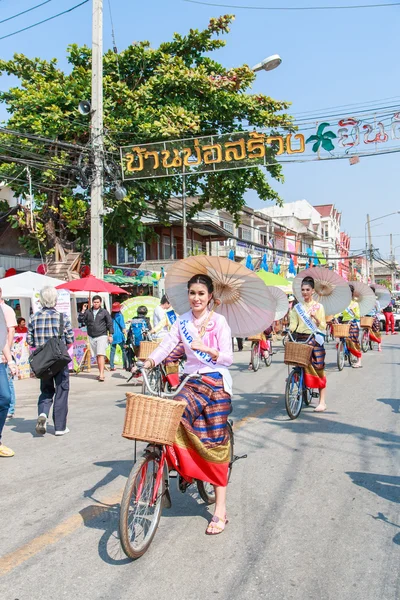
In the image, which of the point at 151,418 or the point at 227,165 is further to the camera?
the point at 227,165

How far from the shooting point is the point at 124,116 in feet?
62.6

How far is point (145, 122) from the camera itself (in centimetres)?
1856

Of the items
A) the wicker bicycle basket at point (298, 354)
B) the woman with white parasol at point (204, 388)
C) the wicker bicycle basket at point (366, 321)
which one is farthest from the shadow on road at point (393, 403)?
the wicker bicycle basket at point (366, 321)

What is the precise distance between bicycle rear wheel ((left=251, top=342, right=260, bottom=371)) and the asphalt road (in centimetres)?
597

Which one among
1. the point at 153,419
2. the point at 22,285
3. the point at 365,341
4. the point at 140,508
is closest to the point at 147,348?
the point at 140,508

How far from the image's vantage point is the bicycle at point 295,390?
7.85 m

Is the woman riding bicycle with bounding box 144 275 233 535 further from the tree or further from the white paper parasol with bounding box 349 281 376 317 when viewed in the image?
the tree

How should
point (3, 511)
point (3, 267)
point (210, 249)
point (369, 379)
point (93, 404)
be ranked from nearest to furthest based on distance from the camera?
point (3, 511)
point (93, 404)
point (369, 379)
point (3, 267)
point (210, 249)

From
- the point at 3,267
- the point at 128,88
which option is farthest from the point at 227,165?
the point at 3,267

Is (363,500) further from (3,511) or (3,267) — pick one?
(3,267)

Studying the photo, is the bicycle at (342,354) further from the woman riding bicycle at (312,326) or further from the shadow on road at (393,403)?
the woman riding bicycle at (312,326)

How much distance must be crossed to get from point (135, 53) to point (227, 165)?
7.18 m

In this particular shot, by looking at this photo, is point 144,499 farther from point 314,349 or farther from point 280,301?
point 280,301

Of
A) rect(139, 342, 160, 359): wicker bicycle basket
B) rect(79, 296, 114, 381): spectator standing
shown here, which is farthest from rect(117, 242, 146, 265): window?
rect(139, 342, 160, 359): wicker bicycle basket
